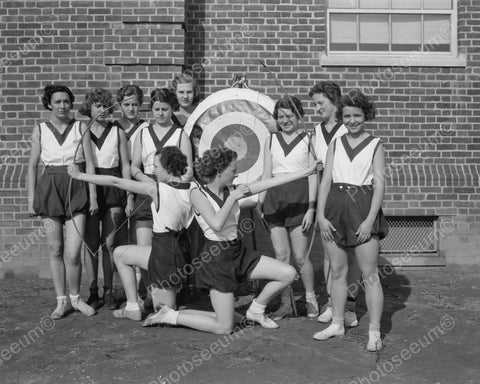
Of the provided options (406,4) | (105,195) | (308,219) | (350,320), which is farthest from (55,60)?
(350,320)

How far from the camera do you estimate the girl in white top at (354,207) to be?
4785mm

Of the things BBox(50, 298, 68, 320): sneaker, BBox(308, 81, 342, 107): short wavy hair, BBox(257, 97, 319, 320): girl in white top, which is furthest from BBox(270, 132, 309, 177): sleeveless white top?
BBox(50, 298, 68, 320): sneaker

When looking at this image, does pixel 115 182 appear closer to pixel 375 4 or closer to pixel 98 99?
pixel 98 99

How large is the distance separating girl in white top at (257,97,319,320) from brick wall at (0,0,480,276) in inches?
86.0

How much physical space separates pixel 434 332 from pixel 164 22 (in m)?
4.37

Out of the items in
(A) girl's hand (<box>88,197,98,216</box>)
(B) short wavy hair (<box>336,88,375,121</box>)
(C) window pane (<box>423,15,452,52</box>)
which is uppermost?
(C) window pane (<box>423,15,452,52</box>)

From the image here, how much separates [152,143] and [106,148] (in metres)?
0.43

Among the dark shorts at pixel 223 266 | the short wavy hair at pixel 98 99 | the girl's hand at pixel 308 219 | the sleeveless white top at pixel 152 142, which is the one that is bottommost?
the dark shorts at pixel 223 266

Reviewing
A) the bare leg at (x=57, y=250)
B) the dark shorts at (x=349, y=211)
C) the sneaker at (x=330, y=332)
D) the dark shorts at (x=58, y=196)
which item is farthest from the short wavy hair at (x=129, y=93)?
the sneaker at (x=330, y=332)

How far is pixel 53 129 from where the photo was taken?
18.6 ft

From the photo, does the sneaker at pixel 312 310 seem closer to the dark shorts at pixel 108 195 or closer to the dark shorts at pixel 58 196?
the dark shorts at pixel 108 195

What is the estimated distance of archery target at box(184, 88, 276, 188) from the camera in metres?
6.19

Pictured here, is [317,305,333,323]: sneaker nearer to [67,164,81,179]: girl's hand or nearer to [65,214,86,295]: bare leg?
[65,214,86,295]: bare leg

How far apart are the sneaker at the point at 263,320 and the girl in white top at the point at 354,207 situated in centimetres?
41
